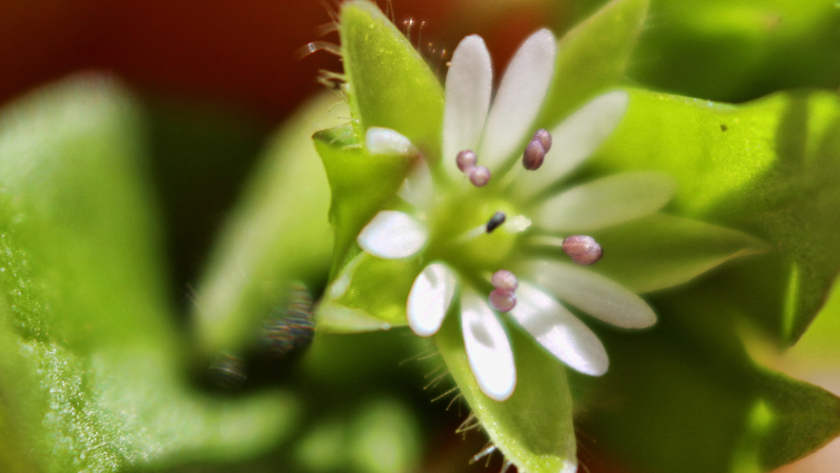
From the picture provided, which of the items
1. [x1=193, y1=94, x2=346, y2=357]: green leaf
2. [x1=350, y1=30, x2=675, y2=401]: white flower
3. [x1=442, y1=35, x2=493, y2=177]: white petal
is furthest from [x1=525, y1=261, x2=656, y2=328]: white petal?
[x1=193, y1=94, x2=346, y2=357]: green leaf

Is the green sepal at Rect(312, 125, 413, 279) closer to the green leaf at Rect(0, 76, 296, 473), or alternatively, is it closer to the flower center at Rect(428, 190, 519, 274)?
the flower center at Rect(428, 190, 519, 274)

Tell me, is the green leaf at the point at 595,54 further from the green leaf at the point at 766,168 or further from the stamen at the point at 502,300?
the stamen at the point at 502,300

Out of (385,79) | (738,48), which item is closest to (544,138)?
(385,79)

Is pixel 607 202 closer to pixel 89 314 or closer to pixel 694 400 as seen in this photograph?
pixel 694 400

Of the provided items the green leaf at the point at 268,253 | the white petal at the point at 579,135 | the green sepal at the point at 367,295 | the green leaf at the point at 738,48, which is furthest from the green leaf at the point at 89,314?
the green leaf at the point at 738,48

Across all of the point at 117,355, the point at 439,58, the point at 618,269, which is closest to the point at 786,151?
the point at 618,269

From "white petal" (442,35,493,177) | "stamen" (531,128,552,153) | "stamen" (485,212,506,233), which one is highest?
"white petal" (442,35,493,177)
